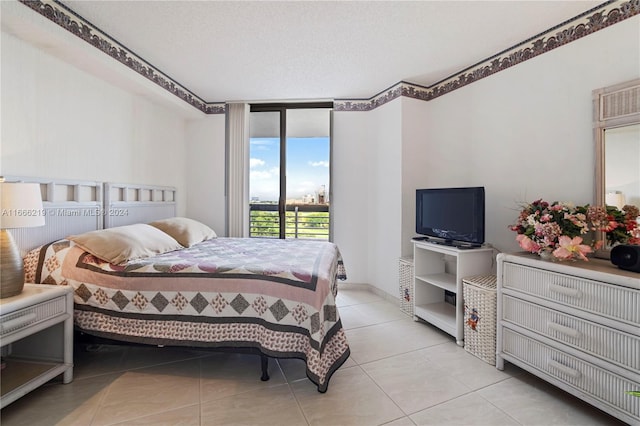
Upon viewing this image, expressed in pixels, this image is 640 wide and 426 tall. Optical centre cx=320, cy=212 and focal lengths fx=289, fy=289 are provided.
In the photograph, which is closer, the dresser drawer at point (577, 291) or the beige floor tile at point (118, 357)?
the dresser drawer at point (577, 291)

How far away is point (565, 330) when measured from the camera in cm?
173

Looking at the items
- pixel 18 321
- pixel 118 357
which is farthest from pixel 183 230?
pixel 18 321

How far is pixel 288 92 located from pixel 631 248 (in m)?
3.42

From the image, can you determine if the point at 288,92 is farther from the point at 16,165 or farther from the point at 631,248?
the point at 631,248

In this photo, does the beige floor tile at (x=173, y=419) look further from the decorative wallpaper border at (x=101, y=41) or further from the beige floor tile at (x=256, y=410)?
the decorative wallpaper border at (x=101, y=41)

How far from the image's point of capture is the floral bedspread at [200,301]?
1.86 metres

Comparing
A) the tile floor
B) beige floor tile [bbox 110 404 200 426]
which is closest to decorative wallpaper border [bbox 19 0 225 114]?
the tile floor

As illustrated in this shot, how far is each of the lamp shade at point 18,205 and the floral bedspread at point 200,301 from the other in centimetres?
43

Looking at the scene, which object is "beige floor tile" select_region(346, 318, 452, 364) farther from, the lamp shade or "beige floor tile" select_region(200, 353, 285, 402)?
the lamp shade

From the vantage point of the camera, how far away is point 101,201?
2734mm

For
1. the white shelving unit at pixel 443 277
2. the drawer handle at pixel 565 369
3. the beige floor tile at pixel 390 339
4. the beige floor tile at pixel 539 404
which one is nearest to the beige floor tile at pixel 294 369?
the beige floor tile at pixel 390 339

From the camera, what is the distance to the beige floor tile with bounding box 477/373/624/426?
1.63 metres

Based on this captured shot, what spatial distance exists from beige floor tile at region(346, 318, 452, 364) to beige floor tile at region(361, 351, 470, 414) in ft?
0.34

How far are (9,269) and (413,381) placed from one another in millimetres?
2618
